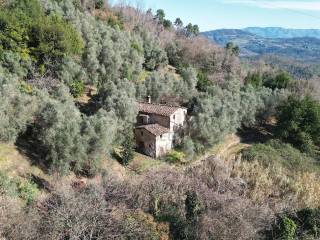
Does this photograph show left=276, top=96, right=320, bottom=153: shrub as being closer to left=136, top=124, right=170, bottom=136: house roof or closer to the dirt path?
the dirt path

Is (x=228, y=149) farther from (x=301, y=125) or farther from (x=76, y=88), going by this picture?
(x=76, y=88)

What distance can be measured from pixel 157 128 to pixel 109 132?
32.1ft

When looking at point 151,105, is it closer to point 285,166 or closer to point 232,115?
point 232,115

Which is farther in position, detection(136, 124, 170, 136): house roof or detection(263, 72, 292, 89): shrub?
detection(263, 72, 292, 89): shrub

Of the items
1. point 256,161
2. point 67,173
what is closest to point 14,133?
point 67,173

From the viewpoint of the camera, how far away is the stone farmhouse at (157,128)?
45.2 meters

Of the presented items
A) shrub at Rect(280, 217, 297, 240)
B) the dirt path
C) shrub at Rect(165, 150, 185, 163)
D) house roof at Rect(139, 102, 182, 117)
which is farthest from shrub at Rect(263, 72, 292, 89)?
shrub at Rect(280, 217, 297, 240)

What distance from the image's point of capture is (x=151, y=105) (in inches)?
1964

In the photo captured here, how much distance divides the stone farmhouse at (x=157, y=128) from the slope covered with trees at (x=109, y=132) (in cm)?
144

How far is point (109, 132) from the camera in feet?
122

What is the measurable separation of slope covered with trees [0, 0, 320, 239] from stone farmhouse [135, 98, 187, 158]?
1.44 meters

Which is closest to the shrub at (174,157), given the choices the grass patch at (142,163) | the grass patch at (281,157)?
the grass patch at (142,163)

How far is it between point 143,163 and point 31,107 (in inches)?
474

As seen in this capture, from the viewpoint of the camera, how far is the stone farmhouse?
4516cm
